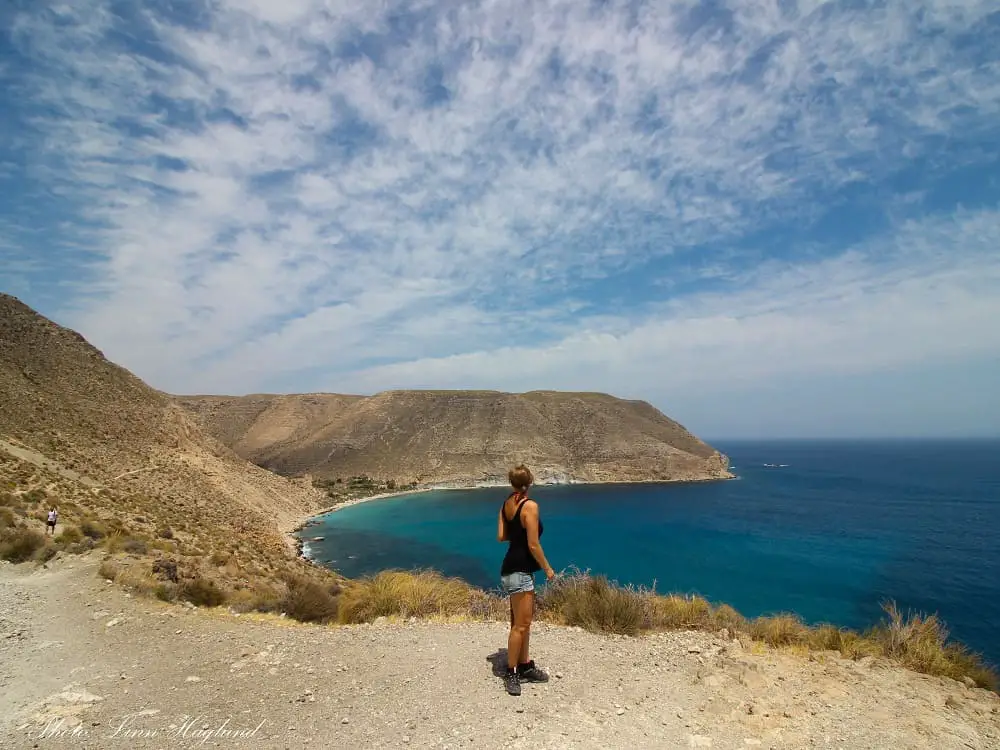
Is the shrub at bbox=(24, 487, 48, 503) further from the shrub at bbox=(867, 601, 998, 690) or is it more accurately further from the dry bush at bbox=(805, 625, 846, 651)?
the shrub at bbox=(867, 601, 998, 690)

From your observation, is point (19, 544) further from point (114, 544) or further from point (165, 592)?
point (165, 592)

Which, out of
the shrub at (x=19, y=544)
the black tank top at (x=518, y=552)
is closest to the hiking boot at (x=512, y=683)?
the black tank top at (x=518, y=552)

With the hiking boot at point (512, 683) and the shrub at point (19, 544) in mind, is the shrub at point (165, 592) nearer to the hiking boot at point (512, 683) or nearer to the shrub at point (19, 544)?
the shrub at point (19, 544)

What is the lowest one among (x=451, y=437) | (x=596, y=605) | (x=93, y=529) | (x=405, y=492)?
(x=405, y=492)

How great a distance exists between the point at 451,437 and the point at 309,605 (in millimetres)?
85324

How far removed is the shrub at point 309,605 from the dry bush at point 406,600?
26 cm

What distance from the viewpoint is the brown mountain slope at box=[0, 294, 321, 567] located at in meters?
19.6

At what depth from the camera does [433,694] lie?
4.73 m

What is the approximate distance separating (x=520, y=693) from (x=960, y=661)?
5.83 m

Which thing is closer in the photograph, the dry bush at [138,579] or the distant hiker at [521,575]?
the distant hiker at [521,575]

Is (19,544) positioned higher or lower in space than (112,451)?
lower

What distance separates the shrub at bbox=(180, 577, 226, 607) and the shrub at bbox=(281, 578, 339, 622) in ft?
5.86

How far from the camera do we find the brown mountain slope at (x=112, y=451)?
64.4 ft

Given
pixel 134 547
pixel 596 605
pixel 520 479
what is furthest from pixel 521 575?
pixel 134 547
